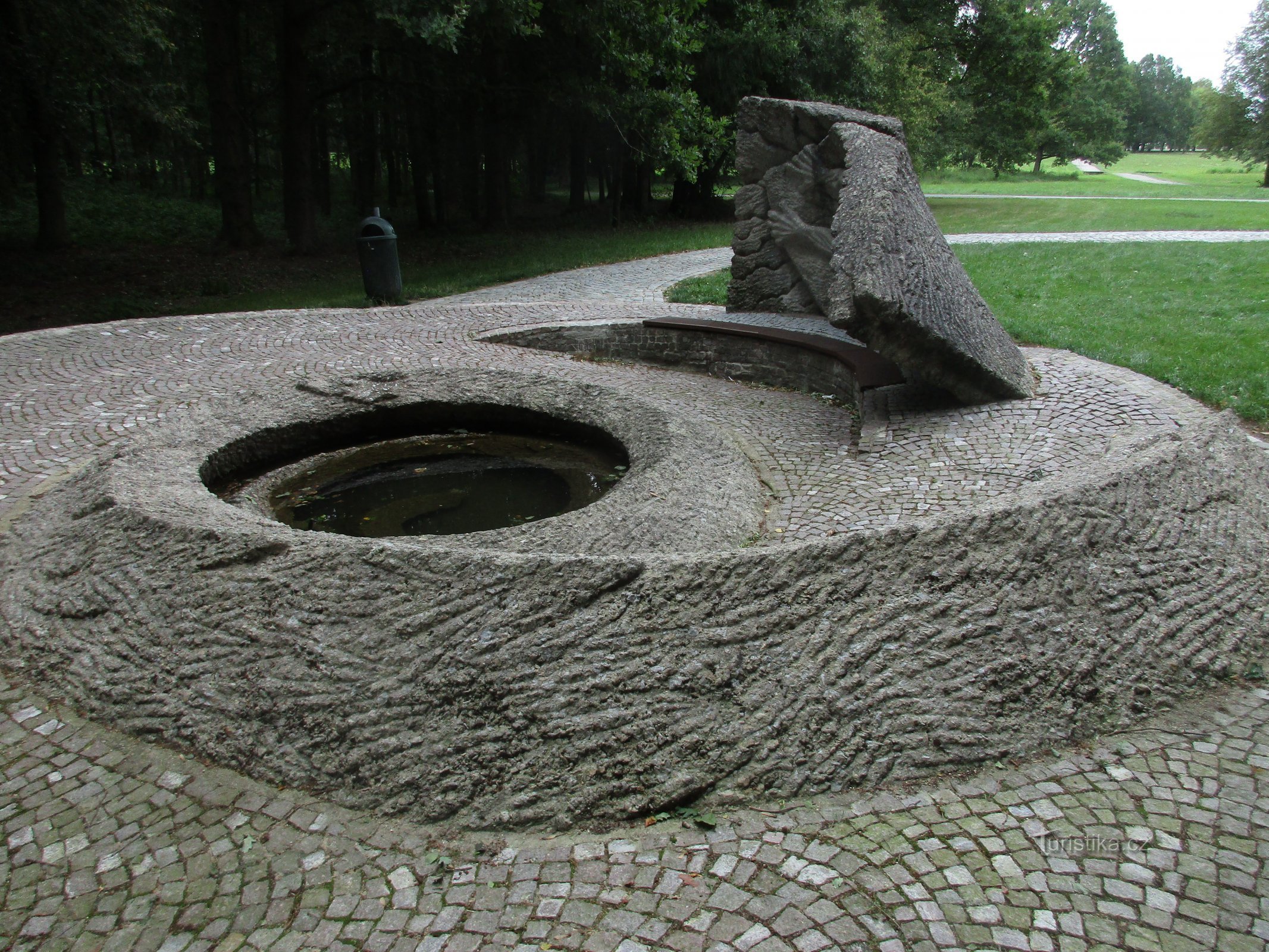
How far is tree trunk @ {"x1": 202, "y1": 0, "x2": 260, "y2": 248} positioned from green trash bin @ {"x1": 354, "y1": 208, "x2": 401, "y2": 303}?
5386 mm

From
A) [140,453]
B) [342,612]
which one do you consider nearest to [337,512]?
[140,453]

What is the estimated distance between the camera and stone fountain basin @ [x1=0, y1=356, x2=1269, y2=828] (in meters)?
2.89

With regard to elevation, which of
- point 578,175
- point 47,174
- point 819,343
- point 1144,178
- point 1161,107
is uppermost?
point 1161,107

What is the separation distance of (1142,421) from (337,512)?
5207 millimetres

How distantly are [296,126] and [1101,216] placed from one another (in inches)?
688

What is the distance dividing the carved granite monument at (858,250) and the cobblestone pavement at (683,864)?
316cm

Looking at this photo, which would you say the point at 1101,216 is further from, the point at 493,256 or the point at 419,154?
the point at 419,154

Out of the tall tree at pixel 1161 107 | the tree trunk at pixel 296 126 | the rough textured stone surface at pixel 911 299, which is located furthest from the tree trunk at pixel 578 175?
the tall tree at pixel 1161 107

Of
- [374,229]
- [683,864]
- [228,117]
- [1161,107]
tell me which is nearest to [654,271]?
[374,229]

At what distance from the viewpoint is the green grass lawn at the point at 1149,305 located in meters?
7.44

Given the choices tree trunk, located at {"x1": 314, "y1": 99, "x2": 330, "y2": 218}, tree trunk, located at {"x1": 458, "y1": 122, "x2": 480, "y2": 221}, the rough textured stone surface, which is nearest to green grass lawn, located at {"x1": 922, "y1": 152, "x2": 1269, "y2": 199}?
tree trunk, located at {"x1": 458, "y1": 122, "x2": 480, "y2": 221}

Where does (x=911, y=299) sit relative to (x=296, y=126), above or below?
below

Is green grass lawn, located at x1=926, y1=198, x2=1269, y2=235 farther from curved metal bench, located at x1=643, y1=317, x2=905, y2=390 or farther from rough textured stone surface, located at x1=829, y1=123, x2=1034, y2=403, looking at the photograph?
rough textured stone surface, located at x1=829, y1=123, x2=1034, y2=403

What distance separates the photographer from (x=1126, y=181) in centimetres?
3603
